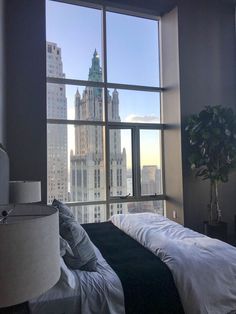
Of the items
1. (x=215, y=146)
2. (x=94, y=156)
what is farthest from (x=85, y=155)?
(x=215, y=146)

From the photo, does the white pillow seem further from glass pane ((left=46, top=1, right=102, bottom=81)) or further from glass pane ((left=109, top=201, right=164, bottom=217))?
glass pane ((left=46, top=1, right=102, bottom=81))

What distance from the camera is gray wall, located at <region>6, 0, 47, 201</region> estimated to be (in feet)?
13.0

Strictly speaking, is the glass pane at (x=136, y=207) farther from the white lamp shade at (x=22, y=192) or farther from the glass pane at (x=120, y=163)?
the white lamp shade at (x=22, y=192)

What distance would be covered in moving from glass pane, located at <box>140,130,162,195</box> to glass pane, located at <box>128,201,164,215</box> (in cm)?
19

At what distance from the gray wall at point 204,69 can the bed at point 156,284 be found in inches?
99.4

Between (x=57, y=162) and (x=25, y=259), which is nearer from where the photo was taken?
(x=25, y=259)

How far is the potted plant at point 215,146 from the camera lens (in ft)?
13.7

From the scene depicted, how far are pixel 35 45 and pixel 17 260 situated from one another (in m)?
4.05

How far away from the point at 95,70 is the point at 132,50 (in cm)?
86

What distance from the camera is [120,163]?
4.91m

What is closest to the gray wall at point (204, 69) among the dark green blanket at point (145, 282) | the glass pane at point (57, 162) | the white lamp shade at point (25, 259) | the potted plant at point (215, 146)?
the potted plant at point (215, 146)

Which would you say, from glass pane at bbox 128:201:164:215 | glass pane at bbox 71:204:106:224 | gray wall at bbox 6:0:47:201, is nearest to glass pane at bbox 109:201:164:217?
glass pane at bbox 128:201:164:215

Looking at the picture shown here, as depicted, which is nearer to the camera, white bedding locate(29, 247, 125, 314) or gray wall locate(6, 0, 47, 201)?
white bedding locate(29, 247, 125, 314)

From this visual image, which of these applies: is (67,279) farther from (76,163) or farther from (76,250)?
(76,163)
